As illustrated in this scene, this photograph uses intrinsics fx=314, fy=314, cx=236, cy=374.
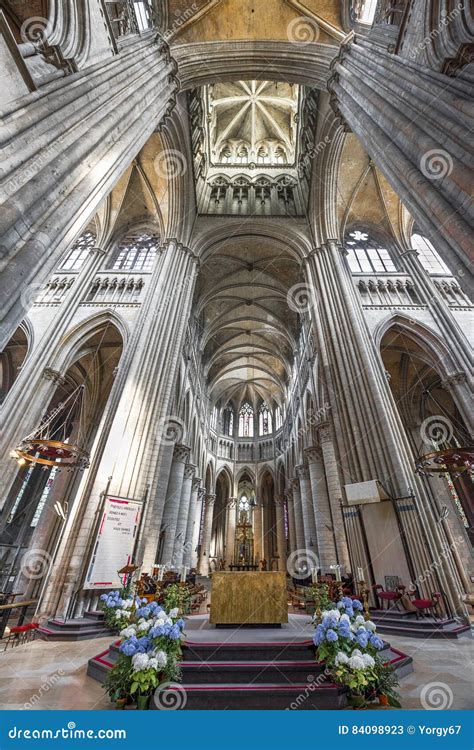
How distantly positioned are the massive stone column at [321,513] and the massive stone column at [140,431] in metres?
7.42

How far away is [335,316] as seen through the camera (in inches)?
501

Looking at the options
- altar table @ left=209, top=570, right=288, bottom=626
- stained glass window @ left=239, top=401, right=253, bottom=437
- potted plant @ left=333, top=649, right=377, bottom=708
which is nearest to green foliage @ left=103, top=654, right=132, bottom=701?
potted plant @ left=333, top=649, right=377, bottom=708

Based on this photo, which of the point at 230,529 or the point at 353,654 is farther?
the point at 230,529

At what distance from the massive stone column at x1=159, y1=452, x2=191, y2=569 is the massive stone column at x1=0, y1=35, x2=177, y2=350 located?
1257 cm

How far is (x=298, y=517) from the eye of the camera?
65.7 feet

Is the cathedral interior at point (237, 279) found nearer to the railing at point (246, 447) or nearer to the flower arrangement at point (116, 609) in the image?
the flower arrangement at point (116, 609)

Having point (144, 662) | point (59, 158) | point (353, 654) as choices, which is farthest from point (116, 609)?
point (59, 158)

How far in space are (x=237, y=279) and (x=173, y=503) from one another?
14487mm

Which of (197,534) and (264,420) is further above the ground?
(264,420)

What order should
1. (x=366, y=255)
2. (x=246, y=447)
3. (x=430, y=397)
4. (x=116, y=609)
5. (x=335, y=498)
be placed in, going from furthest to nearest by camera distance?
(x=246, y=447), (x=366, y=255), (x=430, y=397), (x=335, y=498), (x=116, y=609)

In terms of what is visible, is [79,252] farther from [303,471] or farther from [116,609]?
[303,471]

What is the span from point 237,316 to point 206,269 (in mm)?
5424
